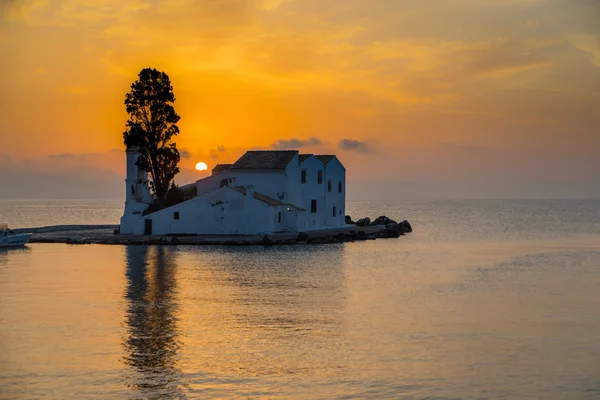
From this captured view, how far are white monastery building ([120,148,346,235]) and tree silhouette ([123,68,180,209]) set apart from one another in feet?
6.69

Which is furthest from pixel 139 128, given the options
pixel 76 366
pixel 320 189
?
pixel 76 366

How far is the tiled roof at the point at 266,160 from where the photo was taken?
2630 inches

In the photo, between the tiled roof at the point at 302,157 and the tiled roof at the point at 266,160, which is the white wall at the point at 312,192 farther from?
the tiled roof at the point at 266,160

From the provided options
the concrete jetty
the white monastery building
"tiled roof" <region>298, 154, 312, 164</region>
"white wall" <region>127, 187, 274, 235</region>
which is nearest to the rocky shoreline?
the concrete jetty

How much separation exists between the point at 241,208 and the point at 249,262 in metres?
16.0

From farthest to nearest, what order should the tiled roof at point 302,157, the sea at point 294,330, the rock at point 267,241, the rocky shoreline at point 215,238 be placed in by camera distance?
the tiled roof at point 302,157, the rocky shoreline at point 215,238, the rock at point 267,241, the sea at point 294,330

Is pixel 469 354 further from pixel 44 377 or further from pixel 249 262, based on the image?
pixel 249 262

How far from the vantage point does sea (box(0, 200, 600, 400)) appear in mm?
17703

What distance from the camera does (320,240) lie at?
2447 inches

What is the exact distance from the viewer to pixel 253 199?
61.7 meters

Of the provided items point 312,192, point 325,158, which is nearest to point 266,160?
point 312,192

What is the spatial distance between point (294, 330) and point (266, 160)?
44.6 meters

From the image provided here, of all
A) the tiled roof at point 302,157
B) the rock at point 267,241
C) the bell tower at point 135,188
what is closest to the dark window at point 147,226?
the bell tower at point 135,188

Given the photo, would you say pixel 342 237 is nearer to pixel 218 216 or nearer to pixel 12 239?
pixel 218 216
